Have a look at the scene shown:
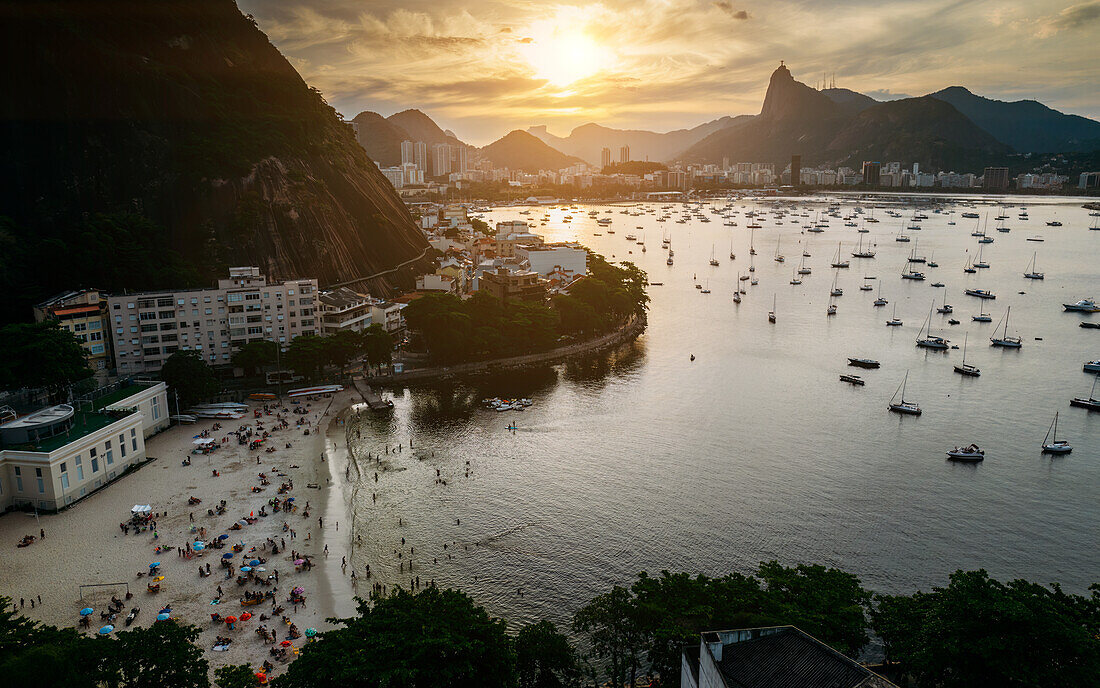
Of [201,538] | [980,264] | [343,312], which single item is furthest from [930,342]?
[201,538]

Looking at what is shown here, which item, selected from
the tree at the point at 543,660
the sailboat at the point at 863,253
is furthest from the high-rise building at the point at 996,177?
the tree at the point at 543,660

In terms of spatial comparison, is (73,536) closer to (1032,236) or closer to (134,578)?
(134,578)

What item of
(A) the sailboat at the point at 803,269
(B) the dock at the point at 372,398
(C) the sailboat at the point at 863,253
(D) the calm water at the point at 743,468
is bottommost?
(D) the calm water at the point at 743,468

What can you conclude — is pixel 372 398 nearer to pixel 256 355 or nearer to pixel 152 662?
pixel 256 355

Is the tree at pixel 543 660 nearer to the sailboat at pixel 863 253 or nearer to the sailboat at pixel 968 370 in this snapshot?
the sailboat at pixel 968 370

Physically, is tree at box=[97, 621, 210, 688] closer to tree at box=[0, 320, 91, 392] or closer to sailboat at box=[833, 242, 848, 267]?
tree at box=[0, 320, 91, 392]

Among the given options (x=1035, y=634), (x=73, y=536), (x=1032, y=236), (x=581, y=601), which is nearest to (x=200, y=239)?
(x=73, y=536)
